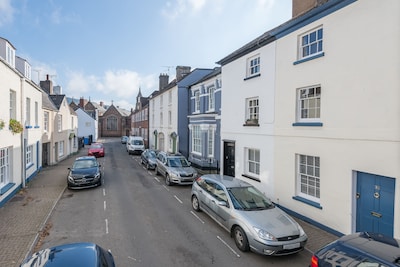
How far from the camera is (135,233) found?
8.60 metres

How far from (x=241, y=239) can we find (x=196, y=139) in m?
15.1

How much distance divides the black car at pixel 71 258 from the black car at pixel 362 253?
13.4 ft

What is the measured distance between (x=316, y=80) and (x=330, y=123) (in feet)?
5.52

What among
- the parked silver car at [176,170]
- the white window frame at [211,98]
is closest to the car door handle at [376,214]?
Result: the parked silver car at [176,170]

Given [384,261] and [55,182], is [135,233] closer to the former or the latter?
[384,261]

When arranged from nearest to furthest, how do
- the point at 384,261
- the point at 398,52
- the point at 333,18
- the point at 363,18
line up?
the point at 384,261 < the point at 398,52 < the point at 363,18 < the point at 333,18

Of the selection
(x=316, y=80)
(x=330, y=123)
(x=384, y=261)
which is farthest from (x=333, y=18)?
(x=384, y=261)

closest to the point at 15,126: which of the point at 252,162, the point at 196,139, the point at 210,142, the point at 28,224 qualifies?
the point at 28,224

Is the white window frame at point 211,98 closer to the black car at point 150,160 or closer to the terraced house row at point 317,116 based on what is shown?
the terraced house row at point 317,116

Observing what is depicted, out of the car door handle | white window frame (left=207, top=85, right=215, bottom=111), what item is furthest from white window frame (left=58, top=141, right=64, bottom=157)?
the car door handle

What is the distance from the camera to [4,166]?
1173cm

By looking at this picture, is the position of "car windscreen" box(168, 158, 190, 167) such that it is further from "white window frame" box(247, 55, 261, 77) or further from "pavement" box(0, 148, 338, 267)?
"white window frame" box(247, 55, 261, 77)

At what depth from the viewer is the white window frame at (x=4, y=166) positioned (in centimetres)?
1142

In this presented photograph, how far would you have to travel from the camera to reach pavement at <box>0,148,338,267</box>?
725 centimetres
